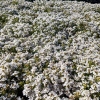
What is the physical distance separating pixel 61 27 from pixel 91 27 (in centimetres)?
148

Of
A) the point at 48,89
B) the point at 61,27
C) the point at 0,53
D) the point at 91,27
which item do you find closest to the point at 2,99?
the point at 48,89

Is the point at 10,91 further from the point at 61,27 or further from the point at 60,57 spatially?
the point at 61,27

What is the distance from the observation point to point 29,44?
10.5m

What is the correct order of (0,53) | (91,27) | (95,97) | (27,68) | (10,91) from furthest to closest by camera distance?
(91,27) → (0,53) → (27,68) → (10,91) → (95,97)

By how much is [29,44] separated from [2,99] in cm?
322

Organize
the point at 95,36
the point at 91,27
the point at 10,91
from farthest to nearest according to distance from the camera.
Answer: the point at 91,27 → the point at 95,36 → the point at 10,91

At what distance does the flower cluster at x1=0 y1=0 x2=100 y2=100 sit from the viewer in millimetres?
8148

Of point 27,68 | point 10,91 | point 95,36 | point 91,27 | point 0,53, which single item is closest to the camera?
point 10,91

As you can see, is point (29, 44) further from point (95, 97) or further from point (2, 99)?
point (95, 97)

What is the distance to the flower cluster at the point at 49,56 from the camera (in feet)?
26.7

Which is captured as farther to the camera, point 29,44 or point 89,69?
point 29,44

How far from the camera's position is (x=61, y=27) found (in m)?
12.3

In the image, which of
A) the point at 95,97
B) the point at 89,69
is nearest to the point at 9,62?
the point at 89,69

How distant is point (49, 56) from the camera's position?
9.52 meters
